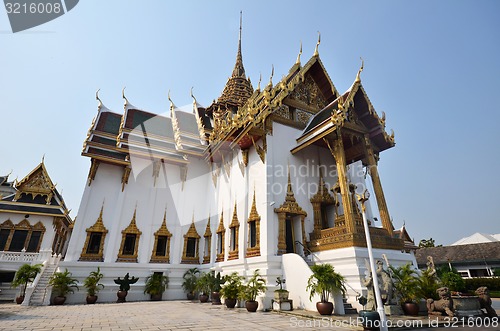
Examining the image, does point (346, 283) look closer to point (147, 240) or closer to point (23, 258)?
point (147, 240)

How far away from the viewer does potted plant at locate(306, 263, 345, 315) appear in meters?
5.62

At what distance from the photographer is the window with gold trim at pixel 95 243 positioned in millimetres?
10539

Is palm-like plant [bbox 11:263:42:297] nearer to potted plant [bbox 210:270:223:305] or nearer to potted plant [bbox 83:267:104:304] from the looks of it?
potted plant [bbox 83:267:104:304]

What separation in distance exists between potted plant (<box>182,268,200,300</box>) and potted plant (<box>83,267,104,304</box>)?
308cm

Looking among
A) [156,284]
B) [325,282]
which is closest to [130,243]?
[156,284]

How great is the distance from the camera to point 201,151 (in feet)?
45.3

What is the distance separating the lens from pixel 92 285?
9.59 meters

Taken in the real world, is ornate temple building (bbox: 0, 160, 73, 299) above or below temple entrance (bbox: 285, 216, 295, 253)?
above

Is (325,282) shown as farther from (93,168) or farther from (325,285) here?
(93,168)

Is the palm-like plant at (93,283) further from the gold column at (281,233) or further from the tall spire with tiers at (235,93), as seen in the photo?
the tall spire with tiers at (235,93)

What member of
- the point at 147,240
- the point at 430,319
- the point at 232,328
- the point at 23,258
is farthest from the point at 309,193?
the point at 23,258

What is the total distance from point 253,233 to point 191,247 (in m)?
4.49

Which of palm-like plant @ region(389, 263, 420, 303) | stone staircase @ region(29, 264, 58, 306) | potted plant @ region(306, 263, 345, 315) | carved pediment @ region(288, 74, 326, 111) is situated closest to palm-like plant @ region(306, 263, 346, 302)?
potted plant @ region(306, 263, 345, 315)

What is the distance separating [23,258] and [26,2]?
12.3 m
